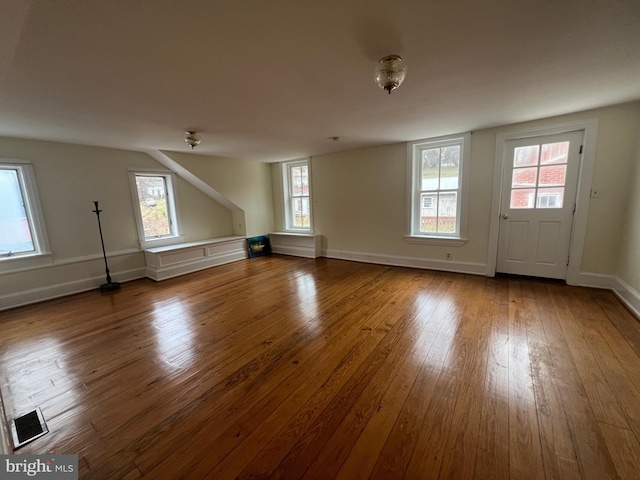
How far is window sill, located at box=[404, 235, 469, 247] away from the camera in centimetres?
400

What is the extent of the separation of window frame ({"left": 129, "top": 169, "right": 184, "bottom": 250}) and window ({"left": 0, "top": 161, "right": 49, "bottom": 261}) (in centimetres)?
114

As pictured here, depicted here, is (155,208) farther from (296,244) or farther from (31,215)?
(296,244)

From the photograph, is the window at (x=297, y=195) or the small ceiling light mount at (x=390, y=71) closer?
the small ceiling light mount at (x=390, y=71)

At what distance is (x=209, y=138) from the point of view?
Answer: 3.57 m

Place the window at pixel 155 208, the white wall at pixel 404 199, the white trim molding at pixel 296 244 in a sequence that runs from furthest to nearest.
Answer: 1. the white trim molding at pixel 296 244
2. the window at pixel 155 208
3. the white wall at pixel 404 199

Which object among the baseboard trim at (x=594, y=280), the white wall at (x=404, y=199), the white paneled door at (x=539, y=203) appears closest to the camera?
the white wall at (x=404, y=199)

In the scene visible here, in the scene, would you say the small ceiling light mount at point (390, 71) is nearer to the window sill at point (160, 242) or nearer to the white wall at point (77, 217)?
the white wall at point (77, 217)

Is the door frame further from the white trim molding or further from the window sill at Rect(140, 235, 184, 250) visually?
the window sill at Rect(140, 235, 184, 250)

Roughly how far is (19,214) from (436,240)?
6096 mm

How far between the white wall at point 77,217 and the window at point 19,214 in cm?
8

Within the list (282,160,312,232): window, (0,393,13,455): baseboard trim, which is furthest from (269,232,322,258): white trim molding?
(0,393,13,455): baseboard trim

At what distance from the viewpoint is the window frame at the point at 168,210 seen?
14.2 feet

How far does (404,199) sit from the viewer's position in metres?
4.39

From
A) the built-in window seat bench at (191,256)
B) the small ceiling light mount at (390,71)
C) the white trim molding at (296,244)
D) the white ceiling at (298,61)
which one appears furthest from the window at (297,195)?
the small ceiling light mount at (390,71)
